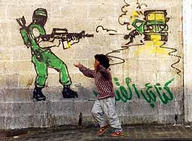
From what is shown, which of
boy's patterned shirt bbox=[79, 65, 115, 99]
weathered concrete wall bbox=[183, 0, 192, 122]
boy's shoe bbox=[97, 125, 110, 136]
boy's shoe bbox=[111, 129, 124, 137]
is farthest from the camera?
weathered concrete wall bbox=[183, 0, 192, 122]

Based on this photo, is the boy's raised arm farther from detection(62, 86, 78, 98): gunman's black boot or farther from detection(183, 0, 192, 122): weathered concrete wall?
detection(183, 0, 192, 122): weathered concrete wall

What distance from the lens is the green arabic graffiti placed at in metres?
9.29

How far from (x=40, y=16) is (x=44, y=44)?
559 millimetres

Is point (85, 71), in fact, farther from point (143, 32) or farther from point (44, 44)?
point (143, 32)

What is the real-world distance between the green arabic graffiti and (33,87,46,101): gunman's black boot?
1042 mm

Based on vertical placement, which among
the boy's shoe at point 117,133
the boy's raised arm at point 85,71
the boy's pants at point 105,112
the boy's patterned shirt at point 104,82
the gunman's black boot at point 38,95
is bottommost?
the boy's shoe at point 117,133

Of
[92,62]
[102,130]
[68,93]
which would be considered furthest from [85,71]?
[102,130]

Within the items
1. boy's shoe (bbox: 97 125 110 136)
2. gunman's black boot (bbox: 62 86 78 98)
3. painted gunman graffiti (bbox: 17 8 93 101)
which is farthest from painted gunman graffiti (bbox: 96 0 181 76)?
boy's shoe (bbox: 97 125 110 136)

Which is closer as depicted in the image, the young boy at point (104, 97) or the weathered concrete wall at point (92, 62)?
the young boy at point (104, 97)

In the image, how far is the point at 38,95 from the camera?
366 inches

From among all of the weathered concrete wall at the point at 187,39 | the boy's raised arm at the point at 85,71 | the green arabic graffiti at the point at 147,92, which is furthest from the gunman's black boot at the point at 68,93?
the weathered concrete wall at the point at 187,39

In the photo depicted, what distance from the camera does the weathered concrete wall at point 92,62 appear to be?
923 centimetres

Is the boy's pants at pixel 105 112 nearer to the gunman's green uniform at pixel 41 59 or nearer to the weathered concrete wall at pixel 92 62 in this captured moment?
the weathered concrete wall at pixel 92 62

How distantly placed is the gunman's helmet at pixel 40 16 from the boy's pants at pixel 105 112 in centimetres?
199
